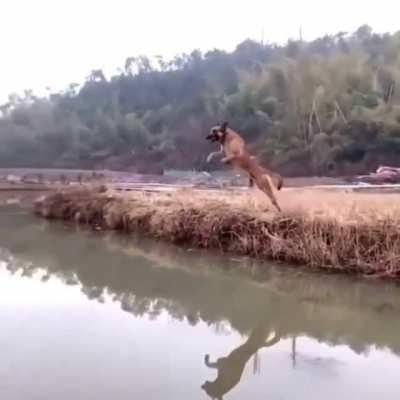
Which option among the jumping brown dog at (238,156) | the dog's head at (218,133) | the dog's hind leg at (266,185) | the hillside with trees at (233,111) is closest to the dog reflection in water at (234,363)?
the dog's hind leg at (266,185)

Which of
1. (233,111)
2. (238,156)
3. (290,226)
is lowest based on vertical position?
(290,226)

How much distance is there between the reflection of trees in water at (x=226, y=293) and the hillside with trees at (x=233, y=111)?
1445 centimetres

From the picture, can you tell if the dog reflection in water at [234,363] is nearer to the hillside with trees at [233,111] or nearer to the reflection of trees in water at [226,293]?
the reflection of trees in water at [226,293]

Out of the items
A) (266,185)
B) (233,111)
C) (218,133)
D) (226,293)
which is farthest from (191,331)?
(233,111)

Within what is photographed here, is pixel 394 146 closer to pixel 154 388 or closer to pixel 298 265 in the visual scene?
pixel 298 265

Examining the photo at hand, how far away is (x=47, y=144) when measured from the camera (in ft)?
123

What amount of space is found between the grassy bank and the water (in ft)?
1.11

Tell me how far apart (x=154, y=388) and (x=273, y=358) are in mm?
1175

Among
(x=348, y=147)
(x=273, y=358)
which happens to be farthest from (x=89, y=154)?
(x=273, y=358)

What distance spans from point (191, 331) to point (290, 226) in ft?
10.2

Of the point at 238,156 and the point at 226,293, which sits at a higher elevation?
the point at 238,156

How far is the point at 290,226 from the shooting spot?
845cm

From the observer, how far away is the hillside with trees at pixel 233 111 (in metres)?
23.3

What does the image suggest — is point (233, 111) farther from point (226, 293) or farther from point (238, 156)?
point (226, 293)
